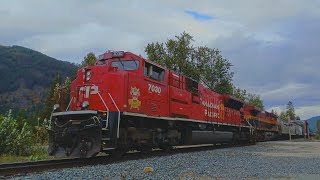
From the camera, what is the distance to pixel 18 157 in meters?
15.7

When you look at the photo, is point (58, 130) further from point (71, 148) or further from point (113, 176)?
point (113, 176)

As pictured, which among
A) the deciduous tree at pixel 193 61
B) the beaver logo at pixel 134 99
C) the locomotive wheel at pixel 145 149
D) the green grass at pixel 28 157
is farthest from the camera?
the deciduous tree at pixel 193 61

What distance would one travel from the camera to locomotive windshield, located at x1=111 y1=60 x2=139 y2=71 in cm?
1413

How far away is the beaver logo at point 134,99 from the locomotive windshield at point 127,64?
88cm

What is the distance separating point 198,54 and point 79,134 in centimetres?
3124

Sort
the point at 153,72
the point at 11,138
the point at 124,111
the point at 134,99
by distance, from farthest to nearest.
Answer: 1. the point at 11,138
2. the point at 153,72
3. the point at 134,99
4. the point at 124,111

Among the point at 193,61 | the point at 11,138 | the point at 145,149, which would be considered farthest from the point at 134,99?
the point at 193,61

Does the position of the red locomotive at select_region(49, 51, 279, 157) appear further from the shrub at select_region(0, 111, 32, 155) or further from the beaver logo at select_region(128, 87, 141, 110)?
the shrub at select_region(0, 111, 32, 155)

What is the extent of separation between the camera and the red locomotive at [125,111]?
12094 millimetres

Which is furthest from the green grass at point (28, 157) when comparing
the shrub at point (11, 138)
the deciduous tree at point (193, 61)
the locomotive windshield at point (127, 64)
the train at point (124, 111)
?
the deciduous tree at point (193, 61)

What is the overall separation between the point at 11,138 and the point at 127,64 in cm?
609

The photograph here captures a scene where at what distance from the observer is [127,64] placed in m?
14.3

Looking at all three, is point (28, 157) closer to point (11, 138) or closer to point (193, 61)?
point (11, 138)

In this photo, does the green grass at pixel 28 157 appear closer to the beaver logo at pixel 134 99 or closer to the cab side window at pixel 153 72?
the beaver logo at pixel 134 99
